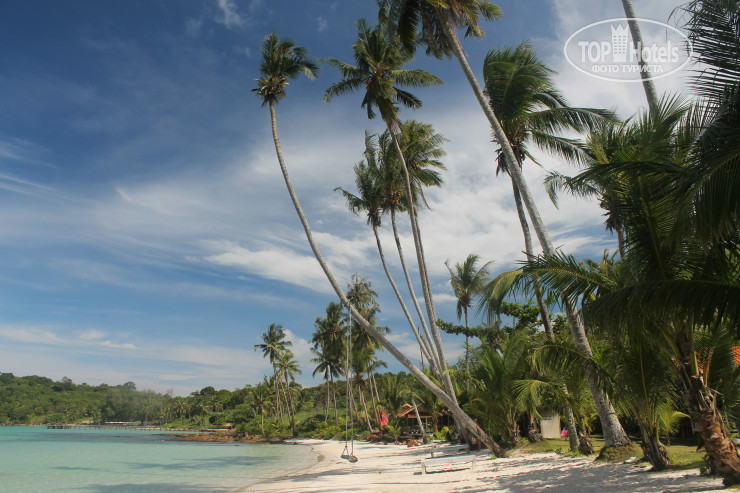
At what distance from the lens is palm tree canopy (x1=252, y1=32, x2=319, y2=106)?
52.2 ft

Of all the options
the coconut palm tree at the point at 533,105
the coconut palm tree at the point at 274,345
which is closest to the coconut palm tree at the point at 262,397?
the coconut palm tree at the point at 274,345

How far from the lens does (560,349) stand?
850cm

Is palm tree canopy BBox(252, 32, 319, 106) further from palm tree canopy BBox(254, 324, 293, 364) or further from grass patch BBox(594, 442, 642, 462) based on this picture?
palm tree canopy BBox(254, 324, 293, 364)

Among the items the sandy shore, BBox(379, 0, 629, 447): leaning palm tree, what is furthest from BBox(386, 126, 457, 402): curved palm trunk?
BBox(379, 0, 629, 447): leaning palm tree

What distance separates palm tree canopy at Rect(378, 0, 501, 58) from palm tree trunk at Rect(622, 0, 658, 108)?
165 inches

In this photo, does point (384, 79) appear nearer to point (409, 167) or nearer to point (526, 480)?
point (409, 167)

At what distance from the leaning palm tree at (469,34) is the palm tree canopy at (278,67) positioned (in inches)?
150

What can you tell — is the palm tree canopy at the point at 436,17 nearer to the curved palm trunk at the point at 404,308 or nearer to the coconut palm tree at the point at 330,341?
the curved palm trunk at the point at 404,308

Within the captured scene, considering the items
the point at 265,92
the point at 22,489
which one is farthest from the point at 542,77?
the point at 22,489

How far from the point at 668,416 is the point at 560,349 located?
214 centimetres

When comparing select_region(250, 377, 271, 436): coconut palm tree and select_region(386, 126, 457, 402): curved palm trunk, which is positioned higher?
select_region(386, 126, 457, 402): curved palm trunk

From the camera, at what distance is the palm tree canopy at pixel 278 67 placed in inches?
626

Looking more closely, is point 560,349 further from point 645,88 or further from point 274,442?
point 274,442

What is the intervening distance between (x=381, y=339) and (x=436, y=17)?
9.77 meters
